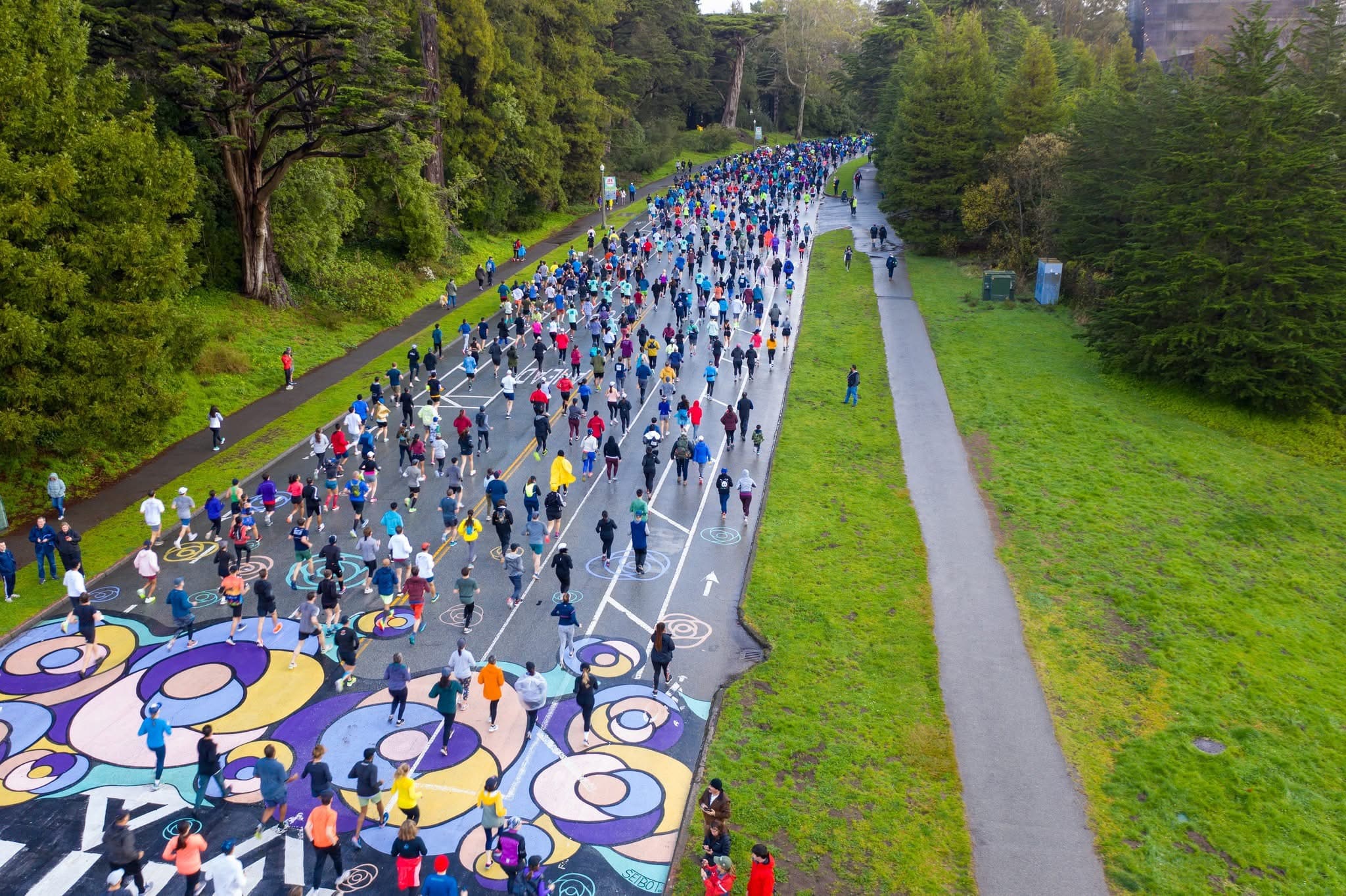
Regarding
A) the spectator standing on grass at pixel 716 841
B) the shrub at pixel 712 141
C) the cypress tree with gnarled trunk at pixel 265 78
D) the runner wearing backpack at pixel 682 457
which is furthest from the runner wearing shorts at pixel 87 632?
the shrub at pixel 712 141

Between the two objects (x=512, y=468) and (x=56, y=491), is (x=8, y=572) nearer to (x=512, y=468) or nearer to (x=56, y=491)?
(x=56, y=491)

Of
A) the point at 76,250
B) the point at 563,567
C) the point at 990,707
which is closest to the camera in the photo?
the point at 990,707

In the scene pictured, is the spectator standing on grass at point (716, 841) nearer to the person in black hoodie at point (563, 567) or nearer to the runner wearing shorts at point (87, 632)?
the person in black hoodie at point (563, 567)

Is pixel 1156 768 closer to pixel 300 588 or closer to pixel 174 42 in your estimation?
pixel 300 588

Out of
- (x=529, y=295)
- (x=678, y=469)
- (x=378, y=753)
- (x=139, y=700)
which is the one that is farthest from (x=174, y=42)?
(x=378, y=753)

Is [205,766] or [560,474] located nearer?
[205,766]

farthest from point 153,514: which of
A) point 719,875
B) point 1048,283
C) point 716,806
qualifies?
point 1048,283
